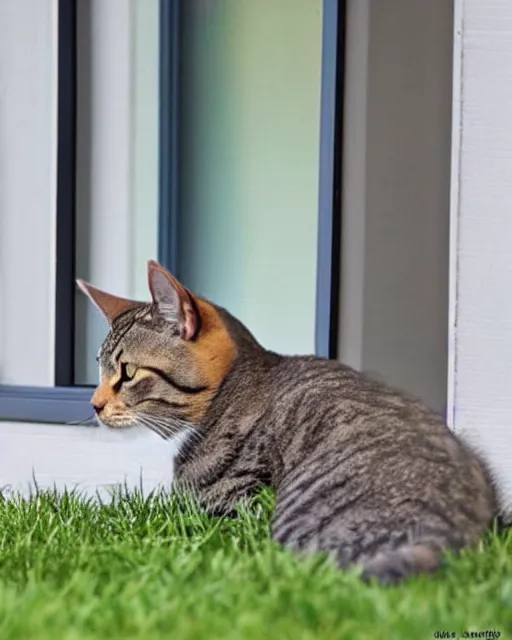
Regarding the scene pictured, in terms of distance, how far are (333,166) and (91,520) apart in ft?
3.61

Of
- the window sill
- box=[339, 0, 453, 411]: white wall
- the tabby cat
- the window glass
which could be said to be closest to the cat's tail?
the tabby cat

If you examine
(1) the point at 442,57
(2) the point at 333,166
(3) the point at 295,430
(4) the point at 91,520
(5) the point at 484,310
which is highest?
(1) the point at 442,57

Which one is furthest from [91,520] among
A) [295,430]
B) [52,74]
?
[52,74]

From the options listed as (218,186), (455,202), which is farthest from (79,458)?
(455,202)

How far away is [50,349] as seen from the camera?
350 cm

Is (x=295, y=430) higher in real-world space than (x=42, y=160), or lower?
lower

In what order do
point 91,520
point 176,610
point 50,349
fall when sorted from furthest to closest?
point 50,349 → point 91,520 → point 176,610

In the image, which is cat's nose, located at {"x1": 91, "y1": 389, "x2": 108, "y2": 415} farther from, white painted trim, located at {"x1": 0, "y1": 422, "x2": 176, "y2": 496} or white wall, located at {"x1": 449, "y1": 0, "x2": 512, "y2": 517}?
white wall, located at {"x1": 449, "y1": 0, "x2": 512, "y2": 517}

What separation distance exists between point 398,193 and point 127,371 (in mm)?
944

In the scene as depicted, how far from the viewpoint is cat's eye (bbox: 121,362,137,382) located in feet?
8.11

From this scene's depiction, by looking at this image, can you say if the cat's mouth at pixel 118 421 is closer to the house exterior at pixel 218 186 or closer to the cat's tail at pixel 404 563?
the house exterior at pixel 218 186

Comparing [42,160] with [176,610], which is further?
[42,160]

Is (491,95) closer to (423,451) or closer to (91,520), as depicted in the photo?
(423,451)

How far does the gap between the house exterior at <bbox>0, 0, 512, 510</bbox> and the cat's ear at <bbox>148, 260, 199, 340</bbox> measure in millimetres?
519
